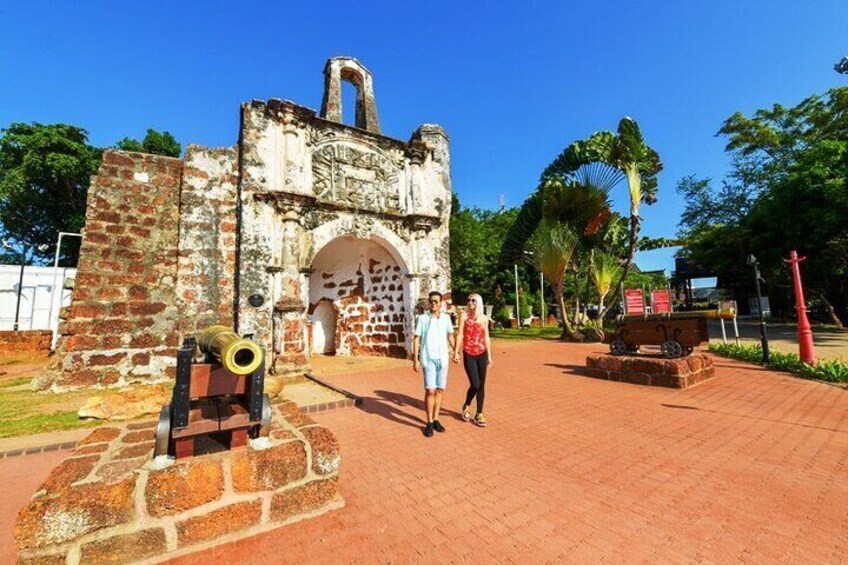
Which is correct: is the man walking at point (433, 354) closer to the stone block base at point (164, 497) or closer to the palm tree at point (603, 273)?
the stone block base at point (164, 497)

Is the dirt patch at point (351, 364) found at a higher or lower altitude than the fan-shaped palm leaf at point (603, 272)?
lower

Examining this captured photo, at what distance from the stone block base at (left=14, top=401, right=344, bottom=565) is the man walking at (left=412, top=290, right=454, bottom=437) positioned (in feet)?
5.70

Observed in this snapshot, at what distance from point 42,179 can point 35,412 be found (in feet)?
80.8

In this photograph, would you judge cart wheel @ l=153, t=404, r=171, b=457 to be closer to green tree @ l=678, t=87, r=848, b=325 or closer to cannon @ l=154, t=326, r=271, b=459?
cannon @ l=154, t=326, r=271, b=459

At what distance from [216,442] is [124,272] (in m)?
6.66

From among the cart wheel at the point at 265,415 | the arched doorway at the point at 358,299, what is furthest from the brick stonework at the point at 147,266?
the cart wheel at the point at 265,415

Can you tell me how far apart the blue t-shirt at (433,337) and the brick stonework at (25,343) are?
47.6 feet

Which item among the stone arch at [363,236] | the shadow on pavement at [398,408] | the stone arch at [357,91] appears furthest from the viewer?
the stone arch at [357,91]

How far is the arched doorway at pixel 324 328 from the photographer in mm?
12430

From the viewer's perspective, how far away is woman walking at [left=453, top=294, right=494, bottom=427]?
4.58 m

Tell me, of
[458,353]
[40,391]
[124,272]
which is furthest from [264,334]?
[458,353]

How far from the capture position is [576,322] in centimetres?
1830

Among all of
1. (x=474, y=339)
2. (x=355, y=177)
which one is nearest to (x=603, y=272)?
(x=355, y=177)

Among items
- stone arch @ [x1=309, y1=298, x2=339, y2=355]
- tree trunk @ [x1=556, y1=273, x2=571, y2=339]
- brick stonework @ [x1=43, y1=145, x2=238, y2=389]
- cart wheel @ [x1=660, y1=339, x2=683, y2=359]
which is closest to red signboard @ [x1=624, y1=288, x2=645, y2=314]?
tree trunk @ [x1=556, y1=273, x2=571, y2=339]
